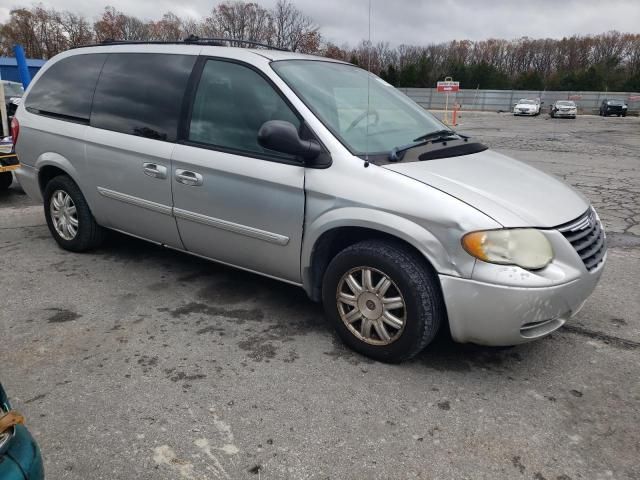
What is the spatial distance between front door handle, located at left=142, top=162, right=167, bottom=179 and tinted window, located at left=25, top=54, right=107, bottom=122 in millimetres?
929

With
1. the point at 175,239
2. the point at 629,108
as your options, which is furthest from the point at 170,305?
the point at 629,108

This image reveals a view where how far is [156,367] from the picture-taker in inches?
113

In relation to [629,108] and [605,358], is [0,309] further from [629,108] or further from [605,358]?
[629,108]

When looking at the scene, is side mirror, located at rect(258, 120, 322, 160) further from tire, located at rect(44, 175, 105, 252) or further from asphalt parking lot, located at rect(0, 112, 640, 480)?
tire, located at rect(44, 175, 105, 252)

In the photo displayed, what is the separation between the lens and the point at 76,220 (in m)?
4.56

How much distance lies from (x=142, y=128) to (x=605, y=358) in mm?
3455

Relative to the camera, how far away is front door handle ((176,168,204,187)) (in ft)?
11.3

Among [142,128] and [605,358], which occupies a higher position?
[142,128]

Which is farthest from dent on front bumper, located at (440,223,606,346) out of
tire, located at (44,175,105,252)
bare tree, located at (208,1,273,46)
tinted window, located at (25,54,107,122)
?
bare tree, located at (208,1,273,46)

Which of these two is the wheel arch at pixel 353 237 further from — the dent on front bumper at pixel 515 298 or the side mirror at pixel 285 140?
the side mirror at pixel 285 140

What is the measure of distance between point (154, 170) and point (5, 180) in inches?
202

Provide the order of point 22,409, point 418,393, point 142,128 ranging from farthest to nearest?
point 142,128 → point 418,393 → point 22,409

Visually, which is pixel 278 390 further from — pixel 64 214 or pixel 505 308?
pixel 64 214

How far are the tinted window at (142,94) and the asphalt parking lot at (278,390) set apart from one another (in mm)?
1224
